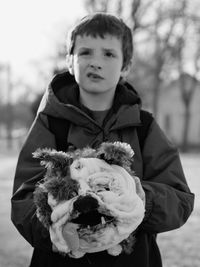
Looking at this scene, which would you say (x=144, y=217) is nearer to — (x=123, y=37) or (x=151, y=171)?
(x=151, y=171)

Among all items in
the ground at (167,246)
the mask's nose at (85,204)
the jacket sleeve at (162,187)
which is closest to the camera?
the mask's nose at (85,204)

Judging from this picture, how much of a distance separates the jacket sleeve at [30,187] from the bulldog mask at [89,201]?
0.13m

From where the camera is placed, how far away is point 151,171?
1.84 meters

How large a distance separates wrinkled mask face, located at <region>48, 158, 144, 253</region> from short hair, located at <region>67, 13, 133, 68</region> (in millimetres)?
657

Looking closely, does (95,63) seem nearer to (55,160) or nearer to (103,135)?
(103,135)

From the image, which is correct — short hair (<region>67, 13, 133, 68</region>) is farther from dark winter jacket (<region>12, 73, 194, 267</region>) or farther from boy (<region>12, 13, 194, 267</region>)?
dark winter jacket (<region>12, 73, 194, 267</region>)

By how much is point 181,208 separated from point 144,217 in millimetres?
185

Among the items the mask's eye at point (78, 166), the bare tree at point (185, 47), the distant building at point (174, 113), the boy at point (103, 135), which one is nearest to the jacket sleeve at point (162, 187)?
the boy at point (103, 135)

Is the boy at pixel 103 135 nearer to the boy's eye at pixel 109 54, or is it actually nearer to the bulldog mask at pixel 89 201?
the boy's eye at pixel 109 54

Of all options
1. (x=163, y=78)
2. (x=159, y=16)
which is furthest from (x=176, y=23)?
(x=163, y=78)

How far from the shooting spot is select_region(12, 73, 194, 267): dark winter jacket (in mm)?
1690

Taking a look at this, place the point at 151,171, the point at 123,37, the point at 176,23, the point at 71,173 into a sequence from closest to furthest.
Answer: the point at 71,173, the point at 151,171, the point at 123,37, the point at 176,23

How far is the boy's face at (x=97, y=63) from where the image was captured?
1910mm

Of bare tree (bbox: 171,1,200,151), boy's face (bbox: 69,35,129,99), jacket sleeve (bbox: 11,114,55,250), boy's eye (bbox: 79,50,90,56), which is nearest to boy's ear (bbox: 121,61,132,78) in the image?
boy's face (bbox: 69,35,129,99)
